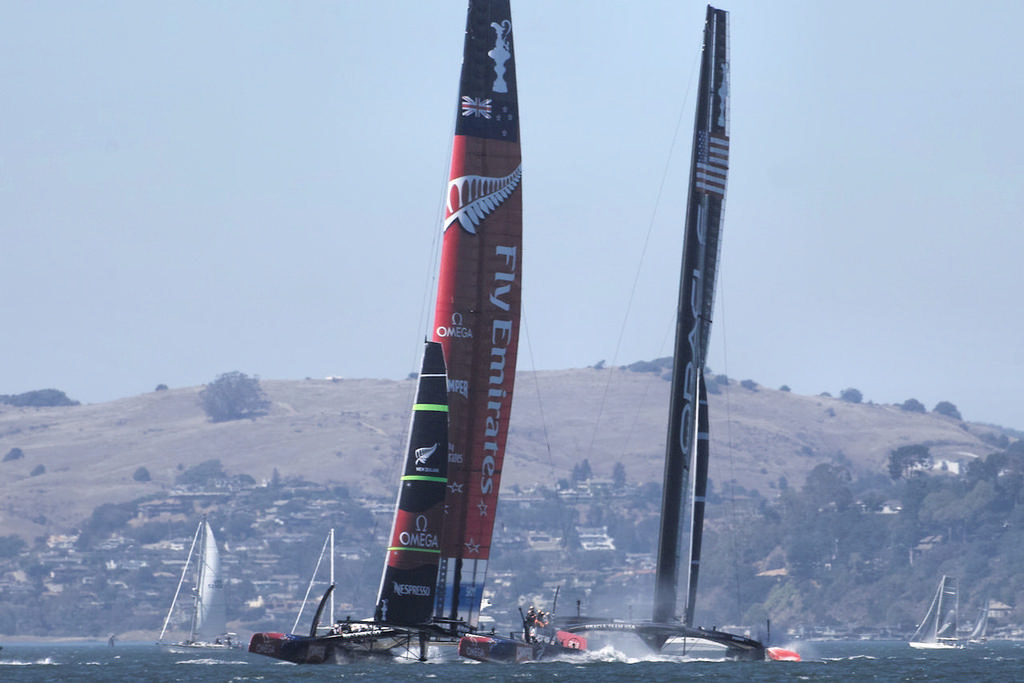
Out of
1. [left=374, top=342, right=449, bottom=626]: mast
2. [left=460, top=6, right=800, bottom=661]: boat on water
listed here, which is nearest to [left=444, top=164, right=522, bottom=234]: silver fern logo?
[left=374, top=342, right=449, bottom=626]: mast

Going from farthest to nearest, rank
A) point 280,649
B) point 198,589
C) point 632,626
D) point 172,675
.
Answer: point 198,589
point 172,675
point 632,626
point 280,649

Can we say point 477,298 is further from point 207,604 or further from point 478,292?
point 207,604

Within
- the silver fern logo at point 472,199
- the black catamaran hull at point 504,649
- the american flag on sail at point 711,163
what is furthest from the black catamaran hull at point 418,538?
the american flag on sail at point 711,163

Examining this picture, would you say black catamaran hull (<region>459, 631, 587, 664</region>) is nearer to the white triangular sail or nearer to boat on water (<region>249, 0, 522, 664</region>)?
boat on water (<region>249, 0, 522, 664</region>)

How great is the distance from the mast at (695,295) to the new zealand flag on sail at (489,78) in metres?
5.77

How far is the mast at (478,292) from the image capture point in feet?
165

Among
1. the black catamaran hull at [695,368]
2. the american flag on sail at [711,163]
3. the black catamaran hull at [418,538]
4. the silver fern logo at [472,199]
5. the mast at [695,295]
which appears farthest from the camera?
the american flag on sail at [711,163]

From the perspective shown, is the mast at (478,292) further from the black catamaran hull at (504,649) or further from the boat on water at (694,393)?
the boat on water at (694,393)

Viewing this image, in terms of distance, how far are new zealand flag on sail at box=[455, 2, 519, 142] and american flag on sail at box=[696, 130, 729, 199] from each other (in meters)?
5.62

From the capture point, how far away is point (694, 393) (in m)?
53.1

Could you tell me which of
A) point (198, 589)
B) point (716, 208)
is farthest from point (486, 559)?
point (198, 589)

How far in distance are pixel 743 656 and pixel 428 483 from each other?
1116 cm

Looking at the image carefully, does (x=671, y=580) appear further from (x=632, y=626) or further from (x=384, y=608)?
(x=384, y=608)

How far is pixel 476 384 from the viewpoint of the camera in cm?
5088
